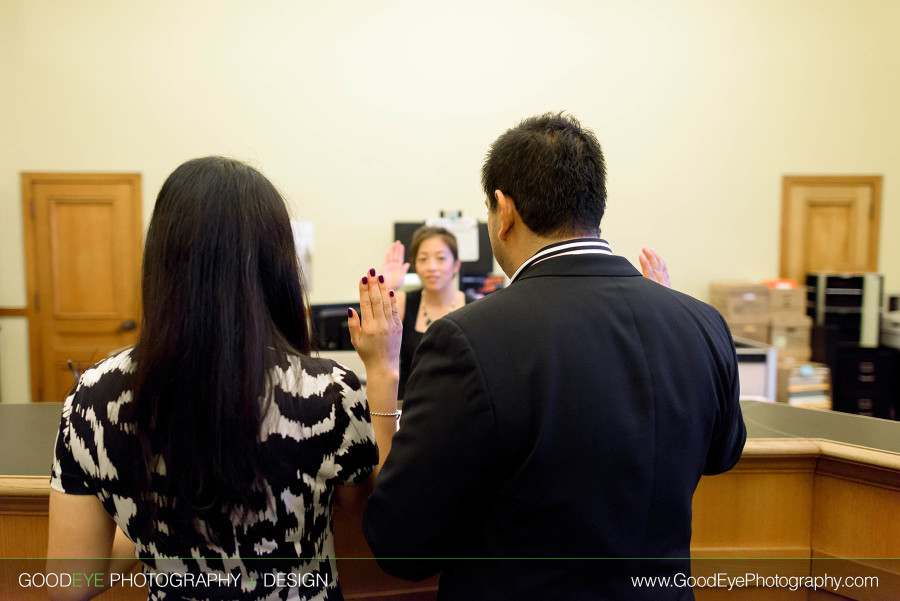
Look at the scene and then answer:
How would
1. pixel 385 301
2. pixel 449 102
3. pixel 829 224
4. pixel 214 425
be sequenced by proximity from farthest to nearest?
pixel 829 224 → pixel 449 102 → pixel 385 301 → pixel 214 425

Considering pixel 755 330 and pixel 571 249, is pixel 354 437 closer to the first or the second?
pixel 571 249

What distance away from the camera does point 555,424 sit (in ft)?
2.60

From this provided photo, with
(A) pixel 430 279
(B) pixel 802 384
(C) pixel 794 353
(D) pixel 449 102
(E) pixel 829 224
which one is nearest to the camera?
(A) pixel 430 279

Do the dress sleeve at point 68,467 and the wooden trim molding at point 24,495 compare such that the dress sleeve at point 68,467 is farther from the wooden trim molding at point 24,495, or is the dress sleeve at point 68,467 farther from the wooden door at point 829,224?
the wooden door at point 829,224

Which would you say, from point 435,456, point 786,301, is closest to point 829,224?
point 786,301

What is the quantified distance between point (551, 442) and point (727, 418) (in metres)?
0.36

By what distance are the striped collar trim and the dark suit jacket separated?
1cm

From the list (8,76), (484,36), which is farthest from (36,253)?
(484,36)

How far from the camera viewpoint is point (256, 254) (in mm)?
838

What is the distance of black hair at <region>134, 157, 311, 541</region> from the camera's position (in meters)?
0.79

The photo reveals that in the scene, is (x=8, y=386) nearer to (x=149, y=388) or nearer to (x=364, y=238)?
(x=364, y=238)

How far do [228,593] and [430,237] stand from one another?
2270 millimetres

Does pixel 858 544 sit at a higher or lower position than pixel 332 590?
lower

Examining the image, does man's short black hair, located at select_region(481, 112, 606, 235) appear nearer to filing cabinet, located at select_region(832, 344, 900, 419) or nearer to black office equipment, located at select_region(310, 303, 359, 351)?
black office equipment, located at select_region(310, 303, 359, 351)
